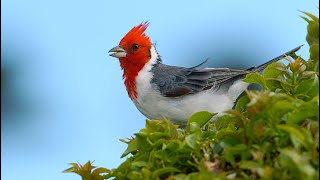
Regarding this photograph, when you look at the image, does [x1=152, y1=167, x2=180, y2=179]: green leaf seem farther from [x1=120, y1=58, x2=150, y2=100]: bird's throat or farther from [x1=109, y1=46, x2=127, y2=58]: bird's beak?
[x1=109, y1=46, x2=127, y2=58]: bird's beak

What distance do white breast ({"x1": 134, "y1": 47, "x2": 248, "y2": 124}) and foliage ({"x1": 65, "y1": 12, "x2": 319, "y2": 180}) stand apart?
2788mm

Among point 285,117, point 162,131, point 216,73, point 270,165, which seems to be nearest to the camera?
point 270,165

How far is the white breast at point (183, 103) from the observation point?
5.99m

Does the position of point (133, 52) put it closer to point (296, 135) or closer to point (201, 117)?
point (201, 117)

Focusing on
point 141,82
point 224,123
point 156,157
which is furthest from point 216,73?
point 156,157

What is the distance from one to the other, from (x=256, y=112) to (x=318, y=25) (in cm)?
48

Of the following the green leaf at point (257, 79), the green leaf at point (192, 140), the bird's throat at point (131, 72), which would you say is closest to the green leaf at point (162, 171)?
the green leaf at point (192, 140)

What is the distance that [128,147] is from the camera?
3.11 m

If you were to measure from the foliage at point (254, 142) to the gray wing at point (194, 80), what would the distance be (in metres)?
2.82

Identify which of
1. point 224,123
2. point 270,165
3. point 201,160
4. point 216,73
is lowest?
point 270,165

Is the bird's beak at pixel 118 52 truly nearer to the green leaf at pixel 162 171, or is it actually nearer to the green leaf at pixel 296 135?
the green leaf at pixel 162 171

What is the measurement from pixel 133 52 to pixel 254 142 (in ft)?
13.0

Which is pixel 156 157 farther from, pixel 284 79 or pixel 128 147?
pixel 284 79

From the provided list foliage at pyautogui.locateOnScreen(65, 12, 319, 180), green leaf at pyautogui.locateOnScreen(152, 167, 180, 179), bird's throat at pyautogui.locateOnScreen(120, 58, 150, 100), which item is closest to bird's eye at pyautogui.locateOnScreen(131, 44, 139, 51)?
bird's throat at pyautogui.locateOnScreen(120, 58, 150, 100)
